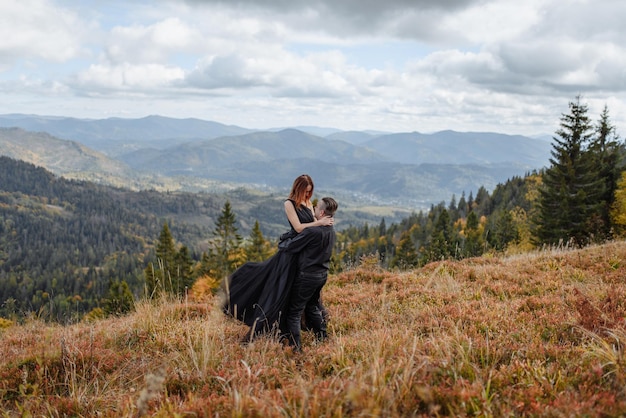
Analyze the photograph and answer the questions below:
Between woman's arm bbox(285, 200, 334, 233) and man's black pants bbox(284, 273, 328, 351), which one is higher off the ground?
woman's arm bbox(285, 200, 334, 233)

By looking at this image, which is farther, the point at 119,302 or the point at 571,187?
the point at 571,187

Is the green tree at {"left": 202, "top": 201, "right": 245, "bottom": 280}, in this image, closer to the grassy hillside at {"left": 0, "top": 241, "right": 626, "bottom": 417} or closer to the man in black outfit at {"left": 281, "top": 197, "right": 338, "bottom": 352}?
the grassy hillside at {"left": 0, "top": 241, "right": 626, "bottom": 417}

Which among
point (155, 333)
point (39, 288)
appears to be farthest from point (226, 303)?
point (39, 288)

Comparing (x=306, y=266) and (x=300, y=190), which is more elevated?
(x=300, y=190)

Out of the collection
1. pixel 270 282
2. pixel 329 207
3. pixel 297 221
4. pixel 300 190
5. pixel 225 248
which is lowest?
pixel 225 248

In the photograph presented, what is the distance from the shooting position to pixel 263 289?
7227mm

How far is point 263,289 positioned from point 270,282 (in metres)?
0.21

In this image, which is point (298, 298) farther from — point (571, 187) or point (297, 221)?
point (571, 187)

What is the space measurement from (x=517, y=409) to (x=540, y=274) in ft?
26.8

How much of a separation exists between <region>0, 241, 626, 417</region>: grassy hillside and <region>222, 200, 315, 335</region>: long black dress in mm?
481

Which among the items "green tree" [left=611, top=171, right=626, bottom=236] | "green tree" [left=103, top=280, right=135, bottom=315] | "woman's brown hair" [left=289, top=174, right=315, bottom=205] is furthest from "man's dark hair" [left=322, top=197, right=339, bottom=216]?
"green tree" [left=611, top=171, right=626, bottom=236]

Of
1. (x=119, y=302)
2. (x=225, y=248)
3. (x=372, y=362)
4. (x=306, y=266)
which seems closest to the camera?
(x=372, y=362)

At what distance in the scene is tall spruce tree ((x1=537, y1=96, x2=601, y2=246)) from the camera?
35.9m

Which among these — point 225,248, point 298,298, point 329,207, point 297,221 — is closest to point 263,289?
point 298,298
